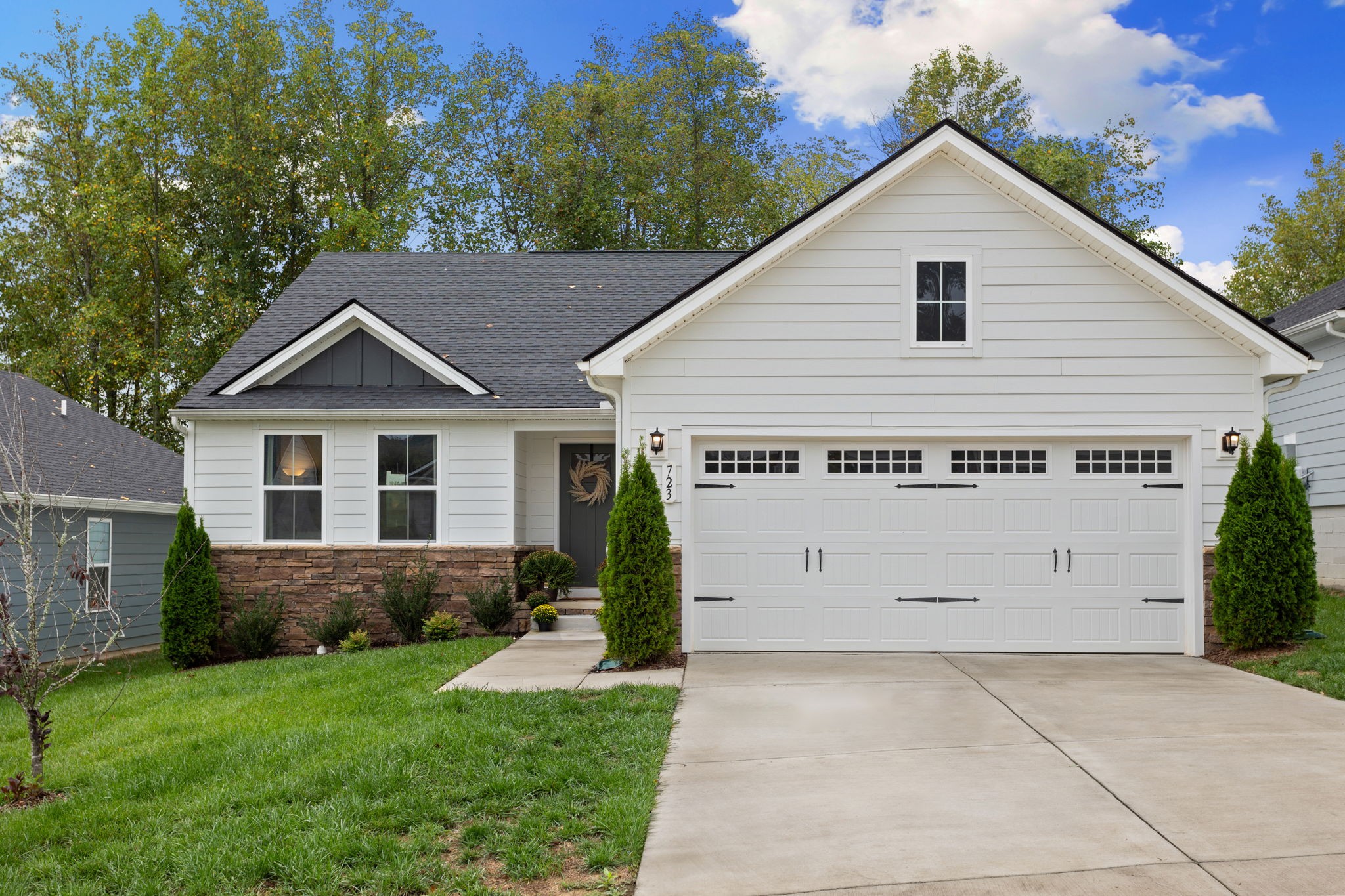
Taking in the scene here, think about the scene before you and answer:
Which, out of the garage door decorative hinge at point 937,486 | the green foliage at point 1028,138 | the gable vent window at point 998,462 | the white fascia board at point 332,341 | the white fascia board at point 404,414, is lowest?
the garage door decorative hinge at point 937,486

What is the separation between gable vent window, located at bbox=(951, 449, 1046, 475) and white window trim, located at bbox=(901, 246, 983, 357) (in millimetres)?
1096

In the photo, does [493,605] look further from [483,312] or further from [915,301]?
[915,301]

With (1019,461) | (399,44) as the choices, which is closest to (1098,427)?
(1019,461)

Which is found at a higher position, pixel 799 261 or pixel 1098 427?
pixel 799 261

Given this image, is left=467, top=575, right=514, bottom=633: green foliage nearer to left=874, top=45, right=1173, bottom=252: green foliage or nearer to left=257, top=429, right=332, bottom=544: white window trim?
left=257, top=429, right=332, bottom=544: white window trim

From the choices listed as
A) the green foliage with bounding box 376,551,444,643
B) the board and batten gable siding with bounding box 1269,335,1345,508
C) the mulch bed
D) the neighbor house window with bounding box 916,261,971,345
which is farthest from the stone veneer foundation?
the board and batten gable siding with bounding box 1269,335,1345,508

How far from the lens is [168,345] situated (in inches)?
947

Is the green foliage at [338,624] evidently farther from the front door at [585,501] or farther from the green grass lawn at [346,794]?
the green grass lawn at [346,794]

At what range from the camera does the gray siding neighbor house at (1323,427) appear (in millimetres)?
15211

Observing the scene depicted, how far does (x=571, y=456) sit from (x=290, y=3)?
21626mm

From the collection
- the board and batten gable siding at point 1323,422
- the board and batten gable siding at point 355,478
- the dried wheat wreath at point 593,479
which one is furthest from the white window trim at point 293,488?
the board and batten gable siding at point 1323,422

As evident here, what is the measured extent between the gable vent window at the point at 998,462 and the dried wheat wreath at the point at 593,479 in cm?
530

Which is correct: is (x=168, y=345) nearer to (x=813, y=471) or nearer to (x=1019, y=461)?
(x=813, y=471)

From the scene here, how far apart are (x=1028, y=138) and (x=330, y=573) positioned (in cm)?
2496
